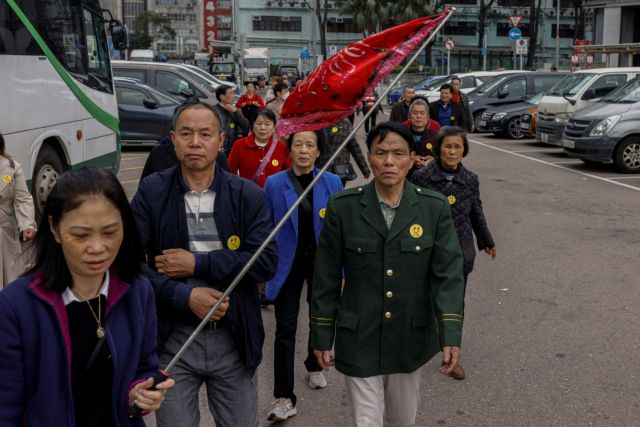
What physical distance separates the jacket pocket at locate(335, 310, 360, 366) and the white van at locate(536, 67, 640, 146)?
15.4 m

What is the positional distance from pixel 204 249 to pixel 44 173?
650 cm

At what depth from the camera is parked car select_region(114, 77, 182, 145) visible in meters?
18.0

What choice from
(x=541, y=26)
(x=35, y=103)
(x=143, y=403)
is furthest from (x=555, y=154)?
(x=541, y=26)

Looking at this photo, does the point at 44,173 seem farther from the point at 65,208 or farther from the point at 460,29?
the point at 460,29

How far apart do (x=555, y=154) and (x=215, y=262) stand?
16519 mm

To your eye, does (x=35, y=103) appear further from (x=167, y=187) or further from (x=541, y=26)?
(x=541, y=26)

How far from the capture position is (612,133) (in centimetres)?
1452

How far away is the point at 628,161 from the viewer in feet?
48.2

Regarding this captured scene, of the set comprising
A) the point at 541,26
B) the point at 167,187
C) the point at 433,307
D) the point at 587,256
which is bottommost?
the point at 587,256

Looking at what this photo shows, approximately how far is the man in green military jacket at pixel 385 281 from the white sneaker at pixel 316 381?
1.60 m

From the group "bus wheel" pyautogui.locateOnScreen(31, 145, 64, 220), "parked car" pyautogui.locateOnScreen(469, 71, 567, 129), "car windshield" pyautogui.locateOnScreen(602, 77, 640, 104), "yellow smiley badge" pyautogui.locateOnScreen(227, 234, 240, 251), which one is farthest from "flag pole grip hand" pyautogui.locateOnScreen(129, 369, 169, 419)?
"parked car" pyautogui.locateOnScreen(469, 71, 567, 129)

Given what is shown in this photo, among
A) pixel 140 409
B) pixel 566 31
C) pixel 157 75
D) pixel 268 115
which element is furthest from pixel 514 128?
pixel 566 31

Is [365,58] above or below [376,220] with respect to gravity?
above

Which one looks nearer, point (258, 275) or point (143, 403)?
point (143, 403)
